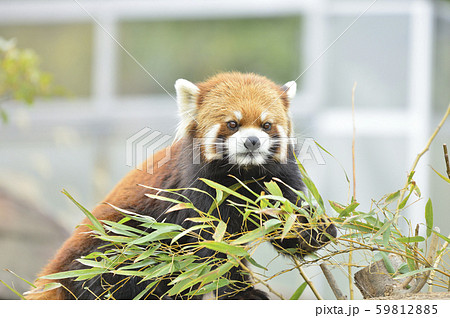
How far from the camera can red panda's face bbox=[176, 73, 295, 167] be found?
1197 mm

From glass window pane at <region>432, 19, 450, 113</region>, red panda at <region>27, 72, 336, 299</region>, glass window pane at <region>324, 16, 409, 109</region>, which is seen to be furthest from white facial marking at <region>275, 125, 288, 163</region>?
glass window pane at <region>432, 19, 450, 113</region>

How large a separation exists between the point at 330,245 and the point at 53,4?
284cm

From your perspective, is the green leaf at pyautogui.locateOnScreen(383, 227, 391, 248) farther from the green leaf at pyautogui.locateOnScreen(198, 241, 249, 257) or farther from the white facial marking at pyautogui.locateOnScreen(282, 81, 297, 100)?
the white facial marking at pyautogui.locateOnScreen(282, 81, 297, 100)

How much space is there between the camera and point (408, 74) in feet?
12.0

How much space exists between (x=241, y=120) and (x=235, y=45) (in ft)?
3.66

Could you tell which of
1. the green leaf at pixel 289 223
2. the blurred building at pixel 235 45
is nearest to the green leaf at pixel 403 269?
the green leaf at pixel 289 223

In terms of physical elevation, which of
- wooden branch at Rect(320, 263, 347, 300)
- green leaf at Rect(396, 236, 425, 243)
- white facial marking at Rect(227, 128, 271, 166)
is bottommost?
wooden branch at Rect(320, 263, 347, 300)

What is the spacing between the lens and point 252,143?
46.5 inches

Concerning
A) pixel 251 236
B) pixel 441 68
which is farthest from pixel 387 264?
pixel 441 68

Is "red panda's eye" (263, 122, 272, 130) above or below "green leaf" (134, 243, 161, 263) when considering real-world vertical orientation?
above

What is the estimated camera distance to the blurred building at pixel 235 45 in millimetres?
2645

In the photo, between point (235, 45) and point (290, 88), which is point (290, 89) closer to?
point (290, 88)

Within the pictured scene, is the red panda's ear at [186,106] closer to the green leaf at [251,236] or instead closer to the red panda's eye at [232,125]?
the red panda's eye at [232,125]
